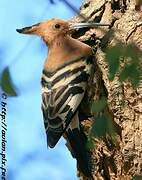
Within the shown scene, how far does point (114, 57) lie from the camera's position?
1.23m

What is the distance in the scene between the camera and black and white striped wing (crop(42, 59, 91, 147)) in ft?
8.04

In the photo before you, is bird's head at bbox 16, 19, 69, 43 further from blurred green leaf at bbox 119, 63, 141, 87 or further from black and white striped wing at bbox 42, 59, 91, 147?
blurred green leaf at bbox 119, 63, 141, 87

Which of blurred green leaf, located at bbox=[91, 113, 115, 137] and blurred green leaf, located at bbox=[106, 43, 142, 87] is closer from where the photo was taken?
blurred green leaf, located at bbox=[106, 43, 142, 87]

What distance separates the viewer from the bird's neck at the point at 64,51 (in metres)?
2.63

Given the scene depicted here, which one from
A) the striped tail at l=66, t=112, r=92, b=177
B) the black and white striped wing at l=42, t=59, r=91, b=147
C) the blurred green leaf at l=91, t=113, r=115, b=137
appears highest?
the black and white striped wing at l=42, t=59, r=91, b=147

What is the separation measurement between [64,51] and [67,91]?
346 mm

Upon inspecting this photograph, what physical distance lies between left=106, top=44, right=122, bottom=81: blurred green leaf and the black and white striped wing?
46.4 inches

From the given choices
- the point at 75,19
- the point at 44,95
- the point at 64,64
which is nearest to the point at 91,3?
the point at 75,19

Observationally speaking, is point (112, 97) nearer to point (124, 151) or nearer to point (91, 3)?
point (124, 151)

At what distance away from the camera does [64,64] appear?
2666 millimetres

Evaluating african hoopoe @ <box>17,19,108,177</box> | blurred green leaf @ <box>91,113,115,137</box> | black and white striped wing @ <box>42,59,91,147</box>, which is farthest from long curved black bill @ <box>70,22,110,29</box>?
blurred green leaf @ <box>91,113,115,137</box>

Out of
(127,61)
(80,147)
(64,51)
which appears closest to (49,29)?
(64,51)

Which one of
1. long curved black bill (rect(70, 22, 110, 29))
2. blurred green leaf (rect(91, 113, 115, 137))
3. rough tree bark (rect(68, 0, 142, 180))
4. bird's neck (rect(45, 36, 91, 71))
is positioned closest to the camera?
blurred green leaf (rect(91, 113, 115, 137))

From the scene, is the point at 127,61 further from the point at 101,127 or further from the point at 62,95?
the point at 62,95
